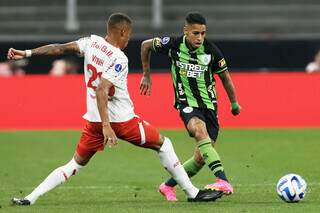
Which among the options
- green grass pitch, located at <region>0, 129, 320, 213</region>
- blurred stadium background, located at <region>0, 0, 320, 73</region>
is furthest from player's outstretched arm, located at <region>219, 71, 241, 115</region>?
blurred stadium background, located at <region>0, 0, 320, 73</region>

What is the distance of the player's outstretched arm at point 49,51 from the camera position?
31.3ft

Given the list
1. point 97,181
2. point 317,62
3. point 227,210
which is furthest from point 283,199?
point 317,62

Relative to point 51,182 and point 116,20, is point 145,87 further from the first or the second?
point 51,182

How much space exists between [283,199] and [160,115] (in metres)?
9.76

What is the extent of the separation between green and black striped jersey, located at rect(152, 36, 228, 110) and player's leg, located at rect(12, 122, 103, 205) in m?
1.35

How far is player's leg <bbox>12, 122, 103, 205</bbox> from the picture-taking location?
9.84 metres

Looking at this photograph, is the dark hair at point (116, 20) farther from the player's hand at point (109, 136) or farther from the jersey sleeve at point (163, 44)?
the jersey sleeve at point (163, 44)

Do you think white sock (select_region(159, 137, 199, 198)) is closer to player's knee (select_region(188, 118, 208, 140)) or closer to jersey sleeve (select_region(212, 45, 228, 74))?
player's knee (select_region(188, 118, 208, 140))

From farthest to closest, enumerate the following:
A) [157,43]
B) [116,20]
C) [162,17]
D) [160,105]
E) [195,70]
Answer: [162,17], [160,105], [157,43], [195,70], [116,20]

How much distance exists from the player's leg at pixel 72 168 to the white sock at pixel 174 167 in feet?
2.17

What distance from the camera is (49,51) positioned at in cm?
966

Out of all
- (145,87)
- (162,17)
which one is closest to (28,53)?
(145,87)

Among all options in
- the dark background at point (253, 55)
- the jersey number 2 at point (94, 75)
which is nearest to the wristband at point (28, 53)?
the jersey number 2 at point (94, 75)

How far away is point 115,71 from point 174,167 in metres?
1.27
